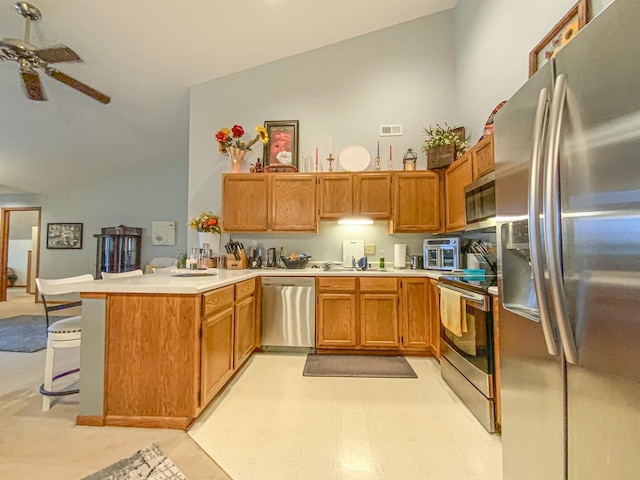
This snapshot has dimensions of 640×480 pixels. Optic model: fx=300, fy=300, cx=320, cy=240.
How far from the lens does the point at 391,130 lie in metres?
3.95

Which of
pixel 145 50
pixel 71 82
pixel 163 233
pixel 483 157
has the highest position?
pixel 145 50

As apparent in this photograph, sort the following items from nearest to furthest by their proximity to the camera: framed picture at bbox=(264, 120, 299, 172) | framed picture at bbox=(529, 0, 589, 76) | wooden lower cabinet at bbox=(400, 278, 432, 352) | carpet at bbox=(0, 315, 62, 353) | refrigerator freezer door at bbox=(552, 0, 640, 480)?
1. refrigerator freezer door at bbox=(552, 0, 640, 480)
2. framed picture at bbox=(529, 0, 589, 76)
3. wooden lower cabinet at bbox=(400, 278, 432, 352)
4. carpet at bbox=(0, 315, 62, 353)
5. framed picture at bbox=(264, 120, 299, 172)

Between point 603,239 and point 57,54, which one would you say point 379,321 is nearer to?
point 603,239

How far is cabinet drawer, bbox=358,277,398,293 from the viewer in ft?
10.6

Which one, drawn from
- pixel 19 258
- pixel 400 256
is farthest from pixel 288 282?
pixel 19 258

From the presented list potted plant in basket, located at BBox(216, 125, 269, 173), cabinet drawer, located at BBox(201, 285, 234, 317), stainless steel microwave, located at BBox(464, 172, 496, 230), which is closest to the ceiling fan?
potted plant in basket, located at BBox(216, 125, 269, 173)

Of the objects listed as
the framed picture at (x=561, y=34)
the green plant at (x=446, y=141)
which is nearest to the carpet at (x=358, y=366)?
the green plant at (x=446, y=141)

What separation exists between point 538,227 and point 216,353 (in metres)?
2.10

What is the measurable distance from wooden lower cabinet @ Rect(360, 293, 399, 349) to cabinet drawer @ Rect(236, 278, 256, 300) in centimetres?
119

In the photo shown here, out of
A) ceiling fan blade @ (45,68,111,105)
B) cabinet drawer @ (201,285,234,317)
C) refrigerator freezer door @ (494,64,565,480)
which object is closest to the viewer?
refrigerator freezer door @ (494,64,565,480)

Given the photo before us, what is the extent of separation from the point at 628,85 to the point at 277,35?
3.81 meters

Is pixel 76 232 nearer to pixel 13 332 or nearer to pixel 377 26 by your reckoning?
pixel 13 332

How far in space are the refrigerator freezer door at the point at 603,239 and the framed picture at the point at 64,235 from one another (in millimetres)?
8639

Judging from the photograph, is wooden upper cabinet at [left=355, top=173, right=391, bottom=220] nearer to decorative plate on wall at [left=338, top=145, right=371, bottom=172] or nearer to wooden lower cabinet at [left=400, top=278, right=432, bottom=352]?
decorative plate on wall at [left=338, top=145, right=371, bottom=172]
